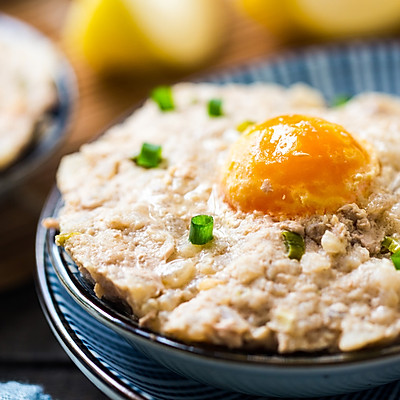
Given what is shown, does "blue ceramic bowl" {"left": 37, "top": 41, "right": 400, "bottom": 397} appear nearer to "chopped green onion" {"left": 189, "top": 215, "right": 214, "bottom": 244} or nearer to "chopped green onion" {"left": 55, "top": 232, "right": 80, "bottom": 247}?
"chopped green onion" {"left": 55, "top": 232, "right": 80, "bottom": 247}

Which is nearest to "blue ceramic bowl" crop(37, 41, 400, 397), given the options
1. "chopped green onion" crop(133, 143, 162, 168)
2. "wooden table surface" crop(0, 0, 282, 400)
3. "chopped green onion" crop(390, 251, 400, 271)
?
"chopped green onion" crop(390, 251, 400, 271)

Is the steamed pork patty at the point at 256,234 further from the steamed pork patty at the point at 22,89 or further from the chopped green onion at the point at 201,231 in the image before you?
the steamed pork patty at the point at 22,89

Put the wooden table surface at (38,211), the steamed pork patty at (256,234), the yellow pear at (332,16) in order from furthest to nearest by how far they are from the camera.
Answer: the yellow pear at (332,16) < the wooden table surface at (38,211) < the steamed pork patty at (256,234)

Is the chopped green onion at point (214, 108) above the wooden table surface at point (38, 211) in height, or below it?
above

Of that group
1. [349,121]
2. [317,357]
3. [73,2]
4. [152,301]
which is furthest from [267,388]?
[73,2]

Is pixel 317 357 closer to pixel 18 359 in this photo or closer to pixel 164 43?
pixel 18 359

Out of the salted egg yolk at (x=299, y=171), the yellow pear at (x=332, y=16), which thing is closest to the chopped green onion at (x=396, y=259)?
the salted egg yolk at (x=299, y=171)
